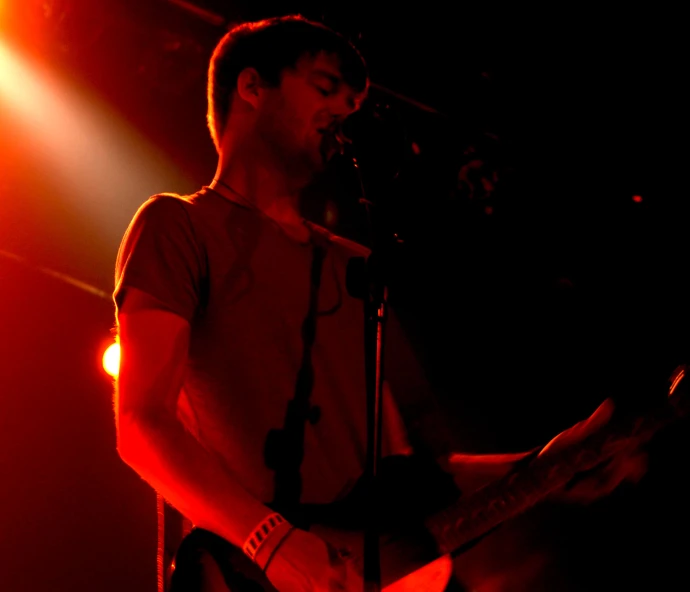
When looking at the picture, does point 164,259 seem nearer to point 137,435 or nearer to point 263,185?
point 137,435

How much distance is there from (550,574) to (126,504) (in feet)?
6.22

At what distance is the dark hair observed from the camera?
73.9 inches

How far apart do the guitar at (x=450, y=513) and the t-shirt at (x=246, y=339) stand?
80 mm

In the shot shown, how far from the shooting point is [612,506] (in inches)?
62.6

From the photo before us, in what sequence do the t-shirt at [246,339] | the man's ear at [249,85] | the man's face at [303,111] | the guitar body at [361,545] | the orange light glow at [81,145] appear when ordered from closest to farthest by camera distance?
the guitar body at [361,545] → the t-shirt at [246,339] → the man's face at [303,111] → the man's ear at [249,85] → the orange light glow at [81,145]

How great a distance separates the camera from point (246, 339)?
56.7 inches

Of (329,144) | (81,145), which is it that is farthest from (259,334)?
(81,145)

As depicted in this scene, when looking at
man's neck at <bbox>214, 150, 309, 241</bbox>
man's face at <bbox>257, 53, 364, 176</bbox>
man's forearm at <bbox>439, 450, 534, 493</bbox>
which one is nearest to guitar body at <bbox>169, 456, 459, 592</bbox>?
man's forearm at <bbox>439, 450, 534, 493</bbox>

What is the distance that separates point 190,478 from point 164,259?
45cm

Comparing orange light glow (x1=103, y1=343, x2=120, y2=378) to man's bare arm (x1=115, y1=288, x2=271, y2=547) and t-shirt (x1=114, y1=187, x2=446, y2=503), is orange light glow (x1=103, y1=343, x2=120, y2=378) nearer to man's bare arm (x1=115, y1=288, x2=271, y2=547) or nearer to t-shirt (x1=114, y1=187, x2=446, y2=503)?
t-shirt (x1=114, y1=187, x2=446, y2=503)

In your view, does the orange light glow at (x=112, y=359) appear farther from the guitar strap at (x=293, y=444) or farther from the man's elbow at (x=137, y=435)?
the man's elbow at (x=137, y=435)

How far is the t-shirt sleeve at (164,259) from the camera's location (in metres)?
1.27

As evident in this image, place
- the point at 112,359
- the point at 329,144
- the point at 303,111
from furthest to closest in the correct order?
the point at 112,359 → the point at 303,111 → the point at 329,144

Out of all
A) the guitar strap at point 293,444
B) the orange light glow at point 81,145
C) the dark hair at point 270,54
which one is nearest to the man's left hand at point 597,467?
the guitar strap at point 293,444
